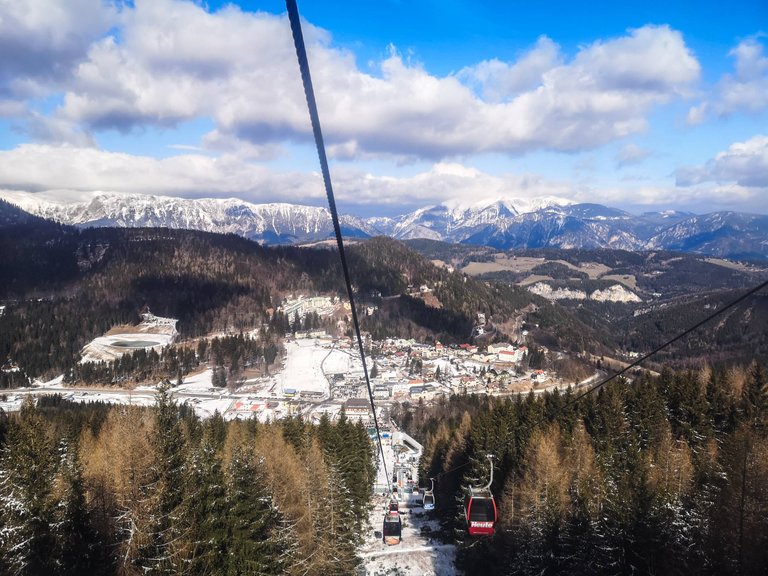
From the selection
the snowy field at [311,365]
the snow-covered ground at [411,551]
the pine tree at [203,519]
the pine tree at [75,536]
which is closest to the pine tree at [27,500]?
the pine tree at [75,536]

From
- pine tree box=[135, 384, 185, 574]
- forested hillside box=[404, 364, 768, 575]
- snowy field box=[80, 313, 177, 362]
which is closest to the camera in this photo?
pine tree box=[135, 384, 185, 574]

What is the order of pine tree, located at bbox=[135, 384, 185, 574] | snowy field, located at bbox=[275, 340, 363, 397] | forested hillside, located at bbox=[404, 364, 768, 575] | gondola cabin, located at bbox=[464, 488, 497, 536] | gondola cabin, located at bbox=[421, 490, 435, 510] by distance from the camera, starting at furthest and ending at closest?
snowy field, located at bbox=[275, 340, 363, 397]
gondola cabin, located at bbox=[421, 490, 435, 510]
gondola cabin, located at bbox=[464, 488, 497, 536]
forested hillside, located at bbox=[404, 364, 768, 575]
pine tree, located at bbox=[135, 384, 185, 574]

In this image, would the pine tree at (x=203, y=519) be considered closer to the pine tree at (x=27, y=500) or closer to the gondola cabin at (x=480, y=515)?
the pine tree at (x=27, y=500)

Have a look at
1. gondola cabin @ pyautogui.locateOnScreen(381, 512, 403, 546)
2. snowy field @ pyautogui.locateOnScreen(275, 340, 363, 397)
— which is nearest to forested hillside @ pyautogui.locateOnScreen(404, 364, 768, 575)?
gondola cabin @ pyautogui.locateOnScreen(381, 512, 403, 546)

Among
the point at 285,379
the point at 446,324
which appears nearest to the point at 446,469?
the point at 285,379

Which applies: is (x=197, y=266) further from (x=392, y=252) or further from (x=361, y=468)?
(x=361, y=468)

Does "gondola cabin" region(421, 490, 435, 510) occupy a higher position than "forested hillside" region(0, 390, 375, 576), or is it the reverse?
"forested hillside" region(0, 390, 375, 576)

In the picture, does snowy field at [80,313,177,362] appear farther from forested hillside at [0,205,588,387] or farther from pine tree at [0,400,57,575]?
pine tree at [0,400,57,575]
